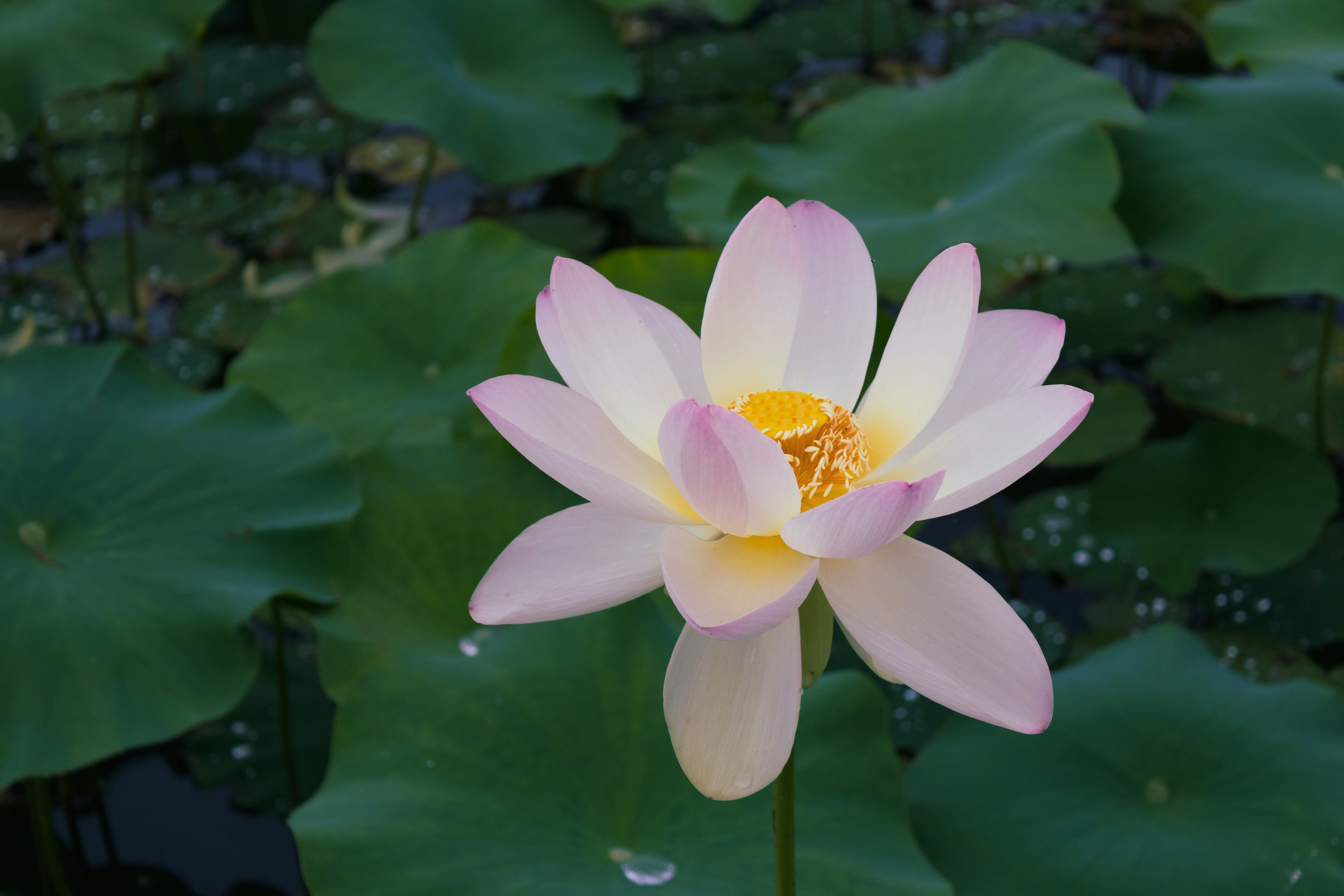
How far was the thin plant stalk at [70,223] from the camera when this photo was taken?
7.25 feet

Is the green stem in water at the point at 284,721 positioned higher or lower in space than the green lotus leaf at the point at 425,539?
lower

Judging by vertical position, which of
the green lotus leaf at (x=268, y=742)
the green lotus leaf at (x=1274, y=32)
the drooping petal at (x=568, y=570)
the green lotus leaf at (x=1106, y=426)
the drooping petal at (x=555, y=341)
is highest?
the drooping petal at (x=555, y=341)

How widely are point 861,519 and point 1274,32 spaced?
6.67 ft

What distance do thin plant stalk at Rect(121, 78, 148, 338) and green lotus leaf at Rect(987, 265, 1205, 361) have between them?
6.11 feet

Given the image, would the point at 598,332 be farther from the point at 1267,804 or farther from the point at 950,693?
the point at 1267,804

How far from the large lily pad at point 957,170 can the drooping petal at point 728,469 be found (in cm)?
103

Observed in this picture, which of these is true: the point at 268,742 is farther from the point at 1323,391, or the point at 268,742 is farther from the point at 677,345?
the point at 1323,391

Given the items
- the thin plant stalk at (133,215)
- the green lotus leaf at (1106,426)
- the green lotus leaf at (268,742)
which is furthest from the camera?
the thin plant stalk at (133,215)

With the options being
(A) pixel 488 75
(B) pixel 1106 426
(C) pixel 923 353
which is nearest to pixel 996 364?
(C) pixel 923 353

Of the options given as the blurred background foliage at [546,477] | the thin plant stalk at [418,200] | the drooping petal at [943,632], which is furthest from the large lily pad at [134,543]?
the thin plant stalk at [418,200]

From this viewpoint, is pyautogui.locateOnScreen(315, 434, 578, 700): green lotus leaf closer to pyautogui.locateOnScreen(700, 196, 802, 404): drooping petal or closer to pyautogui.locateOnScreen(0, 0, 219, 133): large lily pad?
pyautogui.locateOnScreen(700, 196, 802, 404): drooping petal

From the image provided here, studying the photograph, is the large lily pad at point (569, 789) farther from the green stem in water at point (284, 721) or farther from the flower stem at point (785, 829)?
the green stem in water at point (284, 721)

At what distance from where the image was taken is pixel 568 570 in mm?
610

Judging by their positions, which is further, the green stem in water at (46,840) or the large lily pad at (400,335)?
the large lily pad at (400,335)
